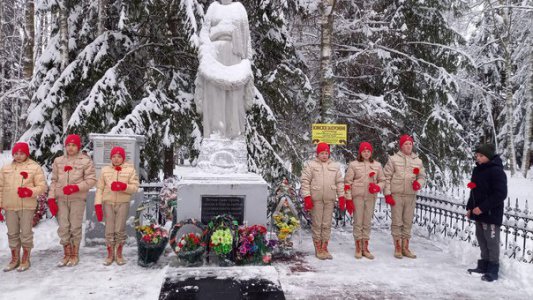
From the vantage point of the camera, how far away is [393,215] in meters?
6.60

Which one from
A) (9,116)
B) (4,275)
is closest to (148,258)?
(4,275)

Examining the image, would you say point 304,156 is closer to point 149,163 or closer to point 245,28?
point 149,163

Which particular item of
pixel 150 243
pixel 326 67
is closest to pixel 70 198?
pixel 150 243

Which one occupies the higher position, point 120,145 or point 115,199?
point 120,145

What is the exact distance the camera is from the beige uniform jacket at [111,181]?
19.5ft

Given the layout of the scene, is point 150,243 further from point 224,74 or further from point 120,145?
point 224,74

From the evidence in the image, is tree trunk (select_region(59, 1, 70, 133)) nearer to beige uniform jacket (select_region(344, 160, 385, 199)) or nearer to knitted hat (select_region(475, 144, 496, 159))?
beige uniform jacket (select_region(344, 160, 385, 199))

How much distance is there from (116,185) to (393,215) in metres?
4.32

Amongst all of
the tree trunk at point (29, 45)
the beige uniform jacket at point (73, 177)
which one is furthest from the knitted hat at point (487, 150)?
the tree trunk at point (29, 45)

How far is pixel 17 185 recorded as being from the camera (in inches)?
223

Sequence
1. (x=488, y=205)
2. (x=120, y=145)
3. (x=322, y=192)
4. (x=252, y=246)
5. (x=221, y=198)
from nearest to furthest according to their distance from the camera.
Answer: (x=488, y=205)
(x=252, y=246)
(x=221, y=198)
(x=322, y=192)
(x=120, y=145)

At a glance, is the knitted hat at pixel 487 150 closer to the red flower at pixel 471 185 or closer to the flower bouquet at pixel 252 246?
the red flower at pixel 471 185

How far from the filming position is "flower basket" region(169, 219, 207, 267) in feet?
18.6

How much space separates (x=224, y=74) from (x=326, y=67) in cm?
375
